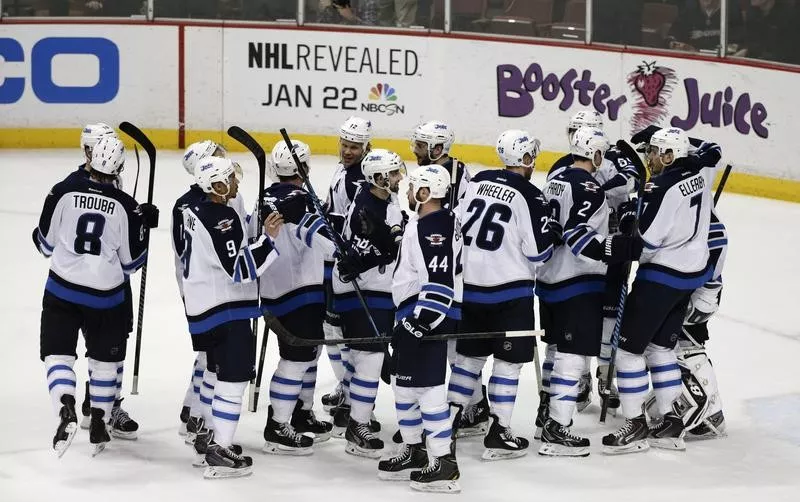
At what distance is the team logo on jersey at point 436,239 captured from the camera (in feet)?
17.7

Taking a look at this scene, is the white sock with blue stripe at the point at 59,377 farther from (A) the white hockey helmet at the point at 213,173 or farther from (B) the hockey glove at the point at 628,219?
(B) the hockey glove at the point at 628,219

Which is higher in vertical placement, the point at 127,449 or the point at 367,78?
the point at 367,78

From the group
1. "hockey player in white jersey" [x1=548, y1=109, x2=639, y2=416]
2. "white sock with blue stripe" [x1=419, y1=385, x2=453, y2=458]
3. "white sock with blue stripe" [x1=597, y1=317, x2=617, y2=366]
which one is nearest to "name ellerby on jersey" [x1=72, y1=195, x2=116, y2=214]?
"white sock with blue stripe" [x1=419, y1=385, x2=453, y2=458]

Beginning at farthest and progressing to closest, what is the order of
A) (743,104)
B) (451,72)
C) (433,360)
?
(451,72)
(743,104)
(433,360)

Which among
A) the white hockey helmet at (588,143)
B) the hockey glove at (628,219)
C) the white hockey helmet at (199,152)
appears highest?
the white hockey helmet at (588,143)

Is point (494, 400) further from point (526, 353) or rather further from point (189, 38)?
point (189, 38)

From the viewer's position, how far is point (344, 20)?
39.3ft

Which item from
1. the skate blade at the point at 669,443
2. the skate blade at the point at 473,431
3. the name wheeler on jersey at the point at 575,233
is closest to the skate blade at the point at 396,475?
the skate blade at the point at 473,431

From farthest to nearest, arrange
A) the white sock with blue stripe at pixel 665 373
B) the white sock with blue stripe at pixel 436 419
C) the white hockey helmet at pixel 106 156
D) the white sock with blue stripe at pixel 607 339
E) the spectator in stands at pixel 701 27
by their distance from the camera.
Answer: the spectator in stands at pixel 701 27 → the white sock with blue stripe at pixel 607 339 → the white sock with blue stripe at pixel 665 373 → the white hockey helmet at pixel 106 156 → the white sock with blue stripe at pixel 436 419

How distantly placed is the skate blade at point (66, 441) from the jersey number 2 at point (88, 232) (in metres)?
0.70

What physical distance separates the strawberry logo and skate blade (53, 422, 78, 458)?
6.62 metres

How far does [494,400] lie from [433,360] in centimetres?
61

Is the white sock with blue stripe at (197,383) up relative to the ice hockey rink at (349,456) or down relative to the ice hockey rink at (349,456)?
up

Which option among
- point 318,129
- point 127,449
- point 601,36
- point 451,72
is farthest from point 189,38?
point 127,449
